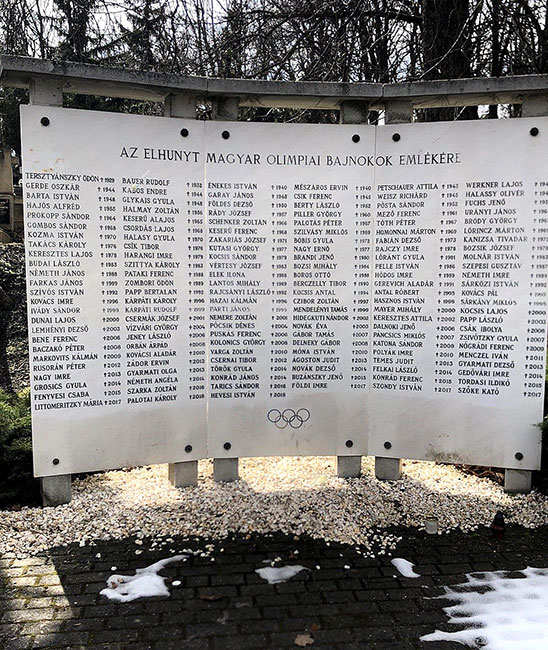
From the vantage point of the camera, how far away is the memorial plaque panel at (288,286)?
468cm

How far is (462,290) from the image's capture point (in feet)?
15.4

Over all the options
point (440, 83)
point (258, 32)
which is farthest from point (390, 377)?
point (258, 32)

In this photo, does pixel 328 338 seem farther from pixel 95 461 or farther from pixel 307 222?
pixel 95 461

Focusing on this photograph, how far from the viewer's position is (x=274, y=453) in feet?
15.9

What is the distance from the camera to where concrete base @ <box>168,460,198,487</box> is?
4.83m

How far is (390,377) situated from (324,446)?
756 mm

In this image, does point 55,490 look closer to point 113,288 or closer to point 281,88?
point 113,288

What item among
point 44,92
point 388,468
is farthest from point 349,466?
point 44,92

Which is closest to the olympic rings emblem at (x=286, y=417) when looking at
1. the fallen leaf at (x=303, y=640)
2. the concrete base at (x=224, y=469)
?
the concrete base at (x=224, y=469)

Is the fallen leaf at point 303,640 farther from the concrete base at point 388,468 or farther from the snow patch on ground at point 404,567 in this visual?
the concrete base at point 388,468

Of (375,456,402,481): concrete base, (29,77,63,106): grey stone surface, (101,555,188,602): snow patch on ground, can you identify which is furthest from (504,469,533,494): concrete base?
(29,77,63,106): grey stone surface

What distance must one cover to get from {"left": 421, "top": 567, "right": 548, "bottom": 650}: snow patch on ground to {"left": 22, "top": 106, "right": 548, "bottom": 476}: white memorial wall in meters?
1.28

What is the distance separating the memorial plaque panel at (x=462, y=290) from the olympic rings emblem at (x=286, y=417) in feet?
2.02

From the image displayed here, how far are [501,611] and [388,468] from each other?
179cm
